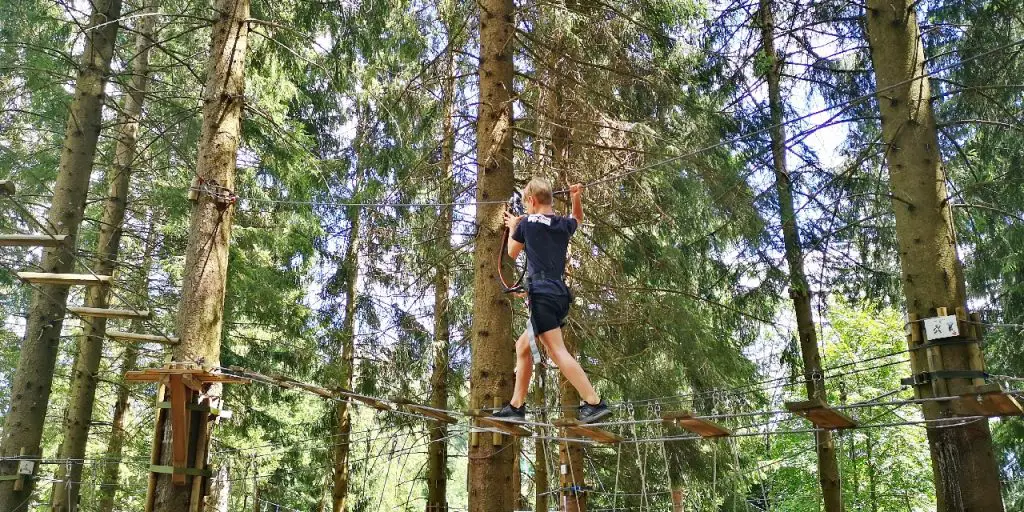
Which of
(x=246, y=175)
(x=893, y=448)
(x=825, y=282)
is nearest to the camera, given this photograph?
(x=825, y=282)

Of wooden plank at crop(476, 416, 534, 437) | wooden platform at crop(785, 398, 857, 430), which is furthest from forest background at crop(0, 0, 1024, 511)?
wooden platform at crop(785, 398, 857, 430)

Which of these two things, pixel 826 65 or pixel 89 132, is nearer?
pixel 89 132

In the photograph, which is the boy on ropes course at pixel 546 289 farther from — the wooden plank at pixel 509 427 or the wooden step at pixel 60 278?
the wooden step at pixel 60 278

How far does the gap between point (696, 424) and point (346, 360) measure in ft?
26.5

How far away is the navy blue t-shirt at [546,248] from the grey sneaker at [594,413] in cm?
66

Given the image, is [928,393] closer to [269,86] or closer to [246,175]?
[269,86]

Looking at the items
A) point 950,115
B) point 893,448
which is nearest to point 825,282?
point 950,115

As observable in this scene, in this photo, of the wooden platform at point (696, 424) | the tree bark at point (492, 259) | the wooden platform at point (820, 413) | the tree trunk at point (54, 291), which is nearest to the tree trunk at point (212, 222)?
the tree trunk at point (54, 291)

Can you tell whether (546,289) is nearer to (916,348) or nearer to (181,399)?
(916,348)

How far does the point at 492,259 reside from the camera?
5949 millimetres

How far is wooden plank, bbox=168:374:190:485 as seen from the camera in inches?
199

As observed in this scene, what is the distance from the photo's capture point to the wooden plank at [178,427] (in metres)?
5.06

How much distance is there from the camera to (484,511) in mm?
5445

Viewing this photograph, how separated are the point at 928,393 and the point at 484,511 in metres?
2.93
